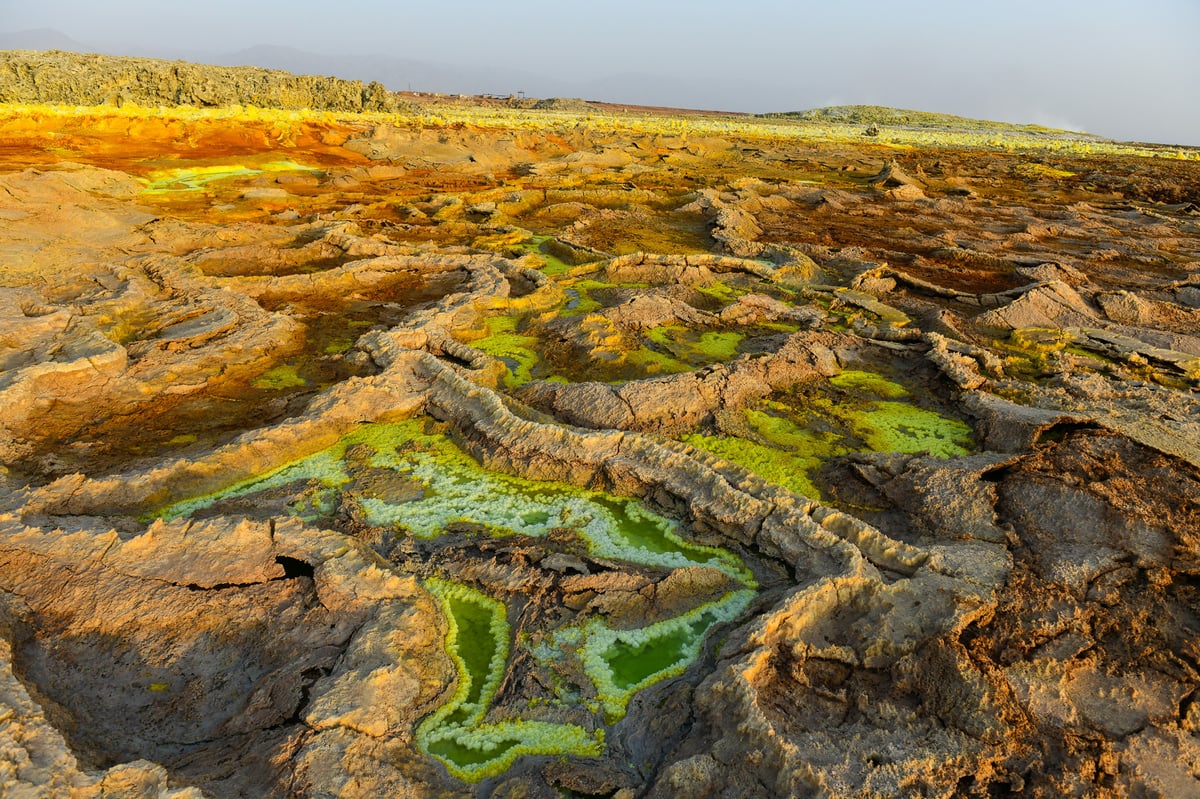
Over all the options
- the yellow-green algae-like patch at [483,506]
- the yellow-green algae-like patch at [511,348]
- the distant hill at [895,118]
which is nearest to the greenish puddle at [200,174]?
the yellow-green algae-like patch at [511,348]

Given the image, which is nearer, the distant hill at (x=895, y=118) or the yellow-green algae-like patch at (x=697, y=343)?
the yellow-green algae-like patch at (x=697, y=343)

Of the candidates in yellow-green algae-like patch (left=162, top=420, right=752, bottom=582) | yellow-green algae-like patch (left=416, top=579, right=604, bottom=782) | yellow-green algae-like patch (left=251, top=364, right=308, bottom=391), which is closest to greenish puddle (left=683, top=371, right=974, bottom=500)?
yellow-green algae-like patch (left=162, top=420, right=752, bottom=582)

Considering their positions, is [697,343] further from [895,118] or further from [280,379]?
[895,118]

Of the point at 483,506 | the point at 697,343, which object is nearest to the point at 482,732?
the point at 483,506

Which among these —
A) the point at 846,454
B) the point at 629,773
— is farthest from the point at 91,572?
the point at 846,454

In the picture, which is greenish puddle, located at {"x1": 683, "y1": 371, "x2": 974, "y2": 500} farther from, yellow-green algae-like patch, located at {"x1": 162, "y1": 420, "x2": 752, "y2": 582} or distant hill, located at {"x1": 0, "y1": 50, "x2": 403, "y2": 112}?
distant hill, located at {"x1": 0, "y1": 50, "x2": 403, "y2": 112}

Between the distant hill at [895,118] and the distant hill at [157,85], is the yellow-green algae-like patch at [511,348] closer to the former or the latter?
the distant hill at [157,85]
